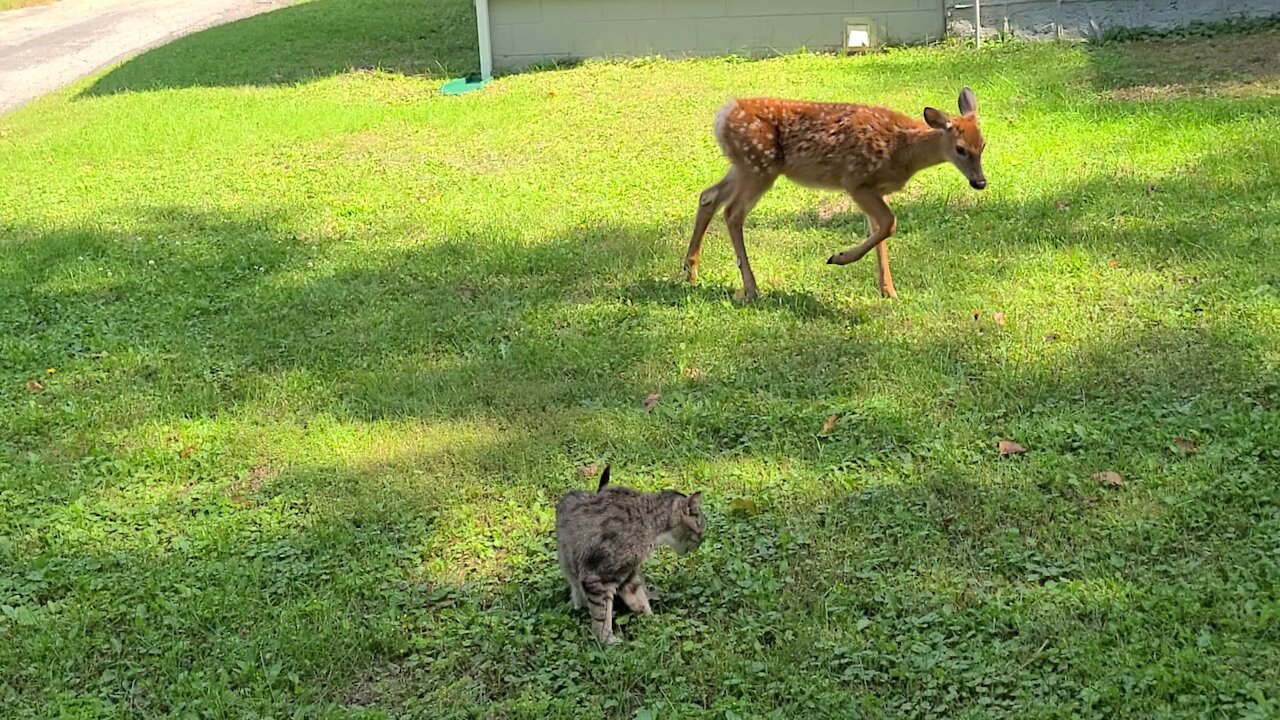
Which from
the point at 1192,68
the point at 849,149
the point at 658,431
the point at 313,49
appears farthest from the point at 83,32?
the point at 658,431

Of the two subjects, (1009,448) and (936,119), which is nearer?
(1009,448)

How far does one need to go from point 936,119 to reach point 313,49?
1197cm

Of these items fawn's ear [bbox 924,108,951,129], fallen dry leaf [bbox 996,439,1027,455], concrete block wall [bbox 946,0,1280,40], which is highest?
concrete block wall [bbox 946,0,1280,40]

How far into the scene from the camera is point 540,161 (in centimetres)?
995

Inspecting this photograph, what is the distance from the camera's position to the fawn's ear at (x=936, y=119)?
634cm

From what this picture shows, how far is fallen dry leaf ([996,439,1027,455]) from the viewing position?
15.8 feet

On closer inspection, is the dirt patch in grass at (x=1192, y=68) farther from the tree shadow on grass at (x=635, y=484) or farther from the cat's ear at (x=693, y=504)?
the cat's ear at (x=693, y=504)

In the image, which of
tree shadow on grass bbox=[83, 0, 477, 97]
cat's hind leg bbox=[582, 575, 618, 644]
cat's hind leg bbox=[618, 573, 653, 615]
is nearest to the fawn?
cat's hind leg bbox=[618, 573, 653, 615]

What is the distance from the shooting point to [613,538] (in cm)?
390

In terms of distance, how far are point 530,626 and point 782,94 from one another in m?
8.14

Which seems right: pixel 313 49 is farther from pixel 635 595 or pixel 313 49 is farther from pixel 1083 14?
pixel 635 595

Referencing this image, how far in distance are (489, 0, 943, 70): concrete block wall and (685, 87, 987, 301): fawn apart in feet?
22.8

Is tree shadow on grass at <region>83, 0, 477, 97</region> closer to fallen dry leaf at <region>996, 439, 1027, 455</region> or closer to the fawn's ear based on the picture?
the fawn's ear

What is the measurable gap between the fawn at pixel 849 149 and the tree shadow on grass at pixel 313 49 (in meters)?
8.13
